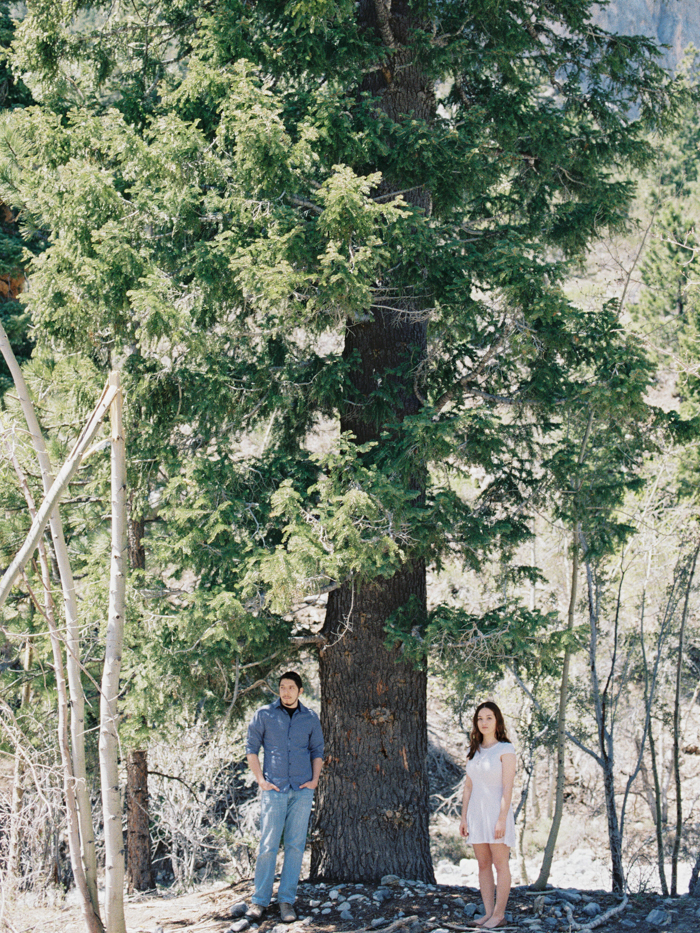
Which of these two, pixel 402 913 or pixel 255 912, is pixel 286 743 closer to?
pixel 255 912

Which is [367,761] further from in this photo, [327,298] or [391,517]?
[327,298]

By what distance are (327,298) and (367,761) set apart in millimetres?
3352

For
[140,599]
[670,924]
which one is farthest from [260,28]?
[670,924]

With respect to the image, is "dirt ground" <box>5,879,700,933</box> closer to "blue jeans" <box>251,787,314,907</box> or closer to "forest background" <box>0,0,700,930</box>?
"blue jeans" <box>251,787,314,907</box>

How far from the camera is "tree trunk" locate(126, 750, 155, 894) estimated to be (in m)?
8.61

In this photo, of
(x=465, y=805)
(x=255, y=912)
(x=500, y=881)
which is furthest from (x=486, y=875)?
(x=255, y=912)

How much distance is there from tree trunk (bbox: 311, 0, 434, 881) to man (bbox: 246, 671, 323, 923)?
72 cm

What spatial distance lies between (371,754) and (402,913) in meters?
1.10

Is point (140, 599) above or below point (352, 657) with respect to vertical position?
above

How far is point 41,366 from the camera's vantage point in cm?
770

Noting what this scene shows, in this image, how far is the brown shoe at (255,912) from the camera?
17.1 feet

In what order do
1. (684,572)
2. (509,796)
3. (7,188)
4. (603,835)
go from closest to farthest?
(509,796) → (684,572) → (7,188) → (603,835)

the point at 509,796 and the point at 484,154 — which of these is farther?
the point at 484,154

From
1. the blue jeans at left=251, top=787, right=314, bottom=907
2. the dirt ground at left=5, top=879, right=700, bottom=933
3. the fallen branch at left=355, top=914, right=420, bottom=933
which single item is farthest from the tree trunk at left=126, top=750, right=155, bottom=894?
the fallen branch at left=355, top=914, right=420, bottom=933
